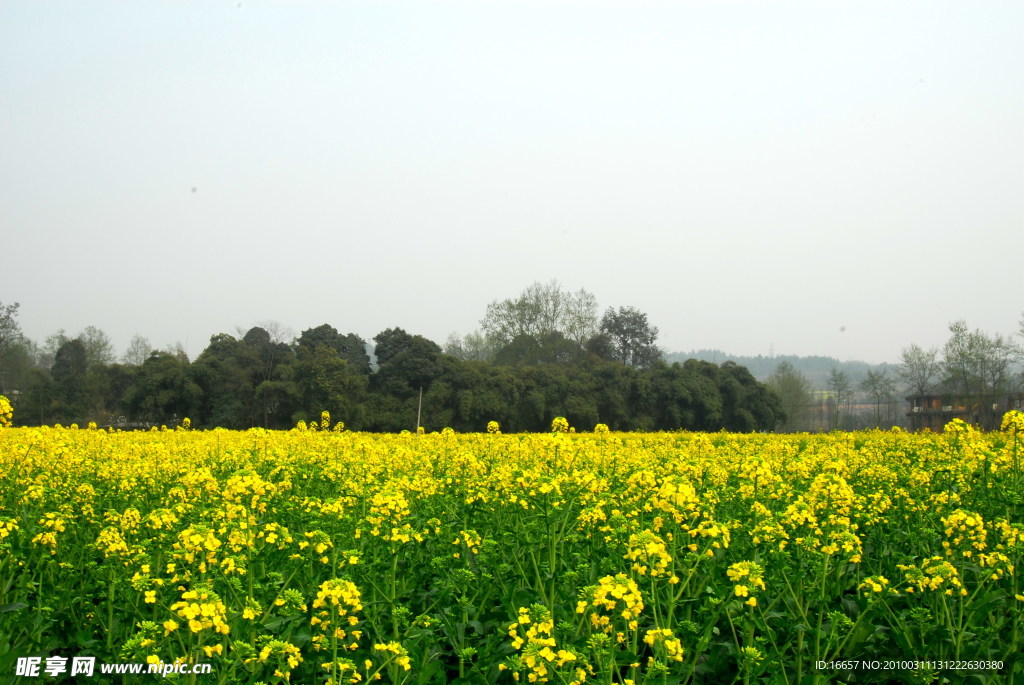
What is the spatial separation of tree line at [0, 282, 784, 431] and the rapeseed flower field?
76.6ft

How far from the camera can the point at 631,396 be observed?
33.2 meters

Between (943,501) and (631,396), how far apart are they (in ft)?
92.1

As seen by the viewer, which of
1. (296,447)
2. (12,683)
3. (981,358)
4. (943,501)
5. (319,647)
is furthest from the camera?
(981,358)

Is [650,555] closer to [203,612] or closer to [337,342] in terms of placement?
[203,612]

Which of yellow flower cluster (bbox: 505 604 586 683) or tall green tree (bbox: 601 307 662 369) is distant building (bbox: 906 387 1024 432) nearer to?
tall green tree (bbox: 601 307 662 369)

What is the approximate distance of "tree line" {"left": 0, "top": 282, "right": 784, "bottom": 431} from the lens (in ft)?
99.8

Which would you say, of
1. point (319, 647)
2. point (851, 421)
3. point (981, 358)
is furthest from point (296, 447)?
point (851, 421)

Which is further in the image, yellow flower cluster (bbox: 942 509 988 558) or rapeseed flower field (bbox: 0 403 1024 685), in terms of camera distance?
yellow flower cluster (bbox: 942 509 988 558)

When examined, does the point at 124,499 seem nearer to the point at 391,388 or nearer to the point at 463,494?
the point at 463,494

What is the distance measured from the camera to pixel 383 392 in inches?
1244

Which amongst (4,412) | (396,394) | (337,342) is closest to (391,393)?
(396,394)

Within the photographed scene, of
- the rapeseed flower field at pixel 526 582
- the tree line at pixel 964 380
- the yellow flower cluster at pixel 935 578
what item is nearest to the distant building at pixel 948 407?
the tree line at pixel 964 380

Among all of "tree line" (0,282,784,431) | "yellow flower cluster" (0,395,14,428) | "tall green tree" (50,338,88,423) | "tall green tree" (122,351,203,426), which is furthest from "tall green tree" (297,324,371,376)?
"yellow flower cluster" (0,395,14,428)

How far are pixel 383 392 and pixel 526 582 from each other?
28077mm
